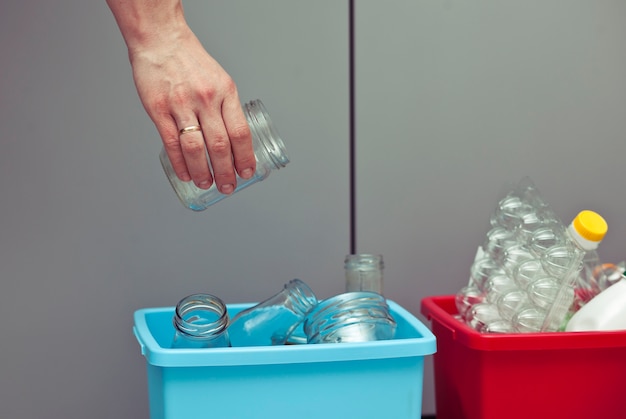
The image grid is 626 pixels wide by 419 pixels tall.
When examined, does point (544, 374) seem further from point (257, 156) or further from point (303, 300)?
point (257, 156)

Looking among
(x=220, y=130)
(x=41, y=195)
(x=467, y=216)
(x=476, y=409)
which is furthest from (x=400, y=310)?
(x=41, y=195)

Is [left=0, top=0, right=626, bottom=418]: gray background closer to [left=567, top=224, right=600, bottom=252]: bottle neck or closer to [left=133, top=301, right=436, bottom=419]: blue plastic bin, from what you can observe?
[left=567, top=224, right=600, bottom=252]: bottle neck

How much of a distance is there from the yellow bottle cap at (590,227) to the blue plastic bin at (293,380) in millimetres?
322

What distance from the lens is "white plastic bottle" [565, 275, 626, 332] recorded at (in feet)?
3.46

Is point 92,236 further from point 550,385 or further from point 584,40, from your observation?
point 584,40

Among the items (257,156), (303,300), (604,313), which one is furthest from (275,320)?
(604,313)

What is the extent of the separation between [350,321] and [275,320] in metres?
0.11

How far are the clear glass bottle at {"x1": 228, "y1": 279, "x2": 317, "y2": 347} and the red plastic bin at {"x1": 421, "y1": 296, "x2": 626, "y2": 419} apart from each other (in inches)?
8.7

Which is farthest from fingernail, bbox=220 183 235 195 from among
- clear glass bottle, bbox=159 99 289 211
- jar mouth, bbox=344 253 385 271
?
jar mouth, bbox=344 253 385 271

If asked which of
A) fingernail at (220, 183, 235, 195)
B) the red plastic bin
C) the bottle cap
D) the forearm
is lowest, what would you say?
the red plastic bin

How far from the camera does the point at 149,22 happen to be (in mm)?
886

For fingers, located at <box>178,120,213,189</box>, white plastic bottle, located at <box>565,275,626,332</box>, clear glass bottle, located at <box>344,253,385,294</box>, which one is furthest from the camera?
clear glass bottle, located at <box>344,253,385,294</box>

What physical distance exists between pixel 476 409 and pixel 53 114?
786mm

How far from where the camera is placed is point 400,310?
1121 millimetres
